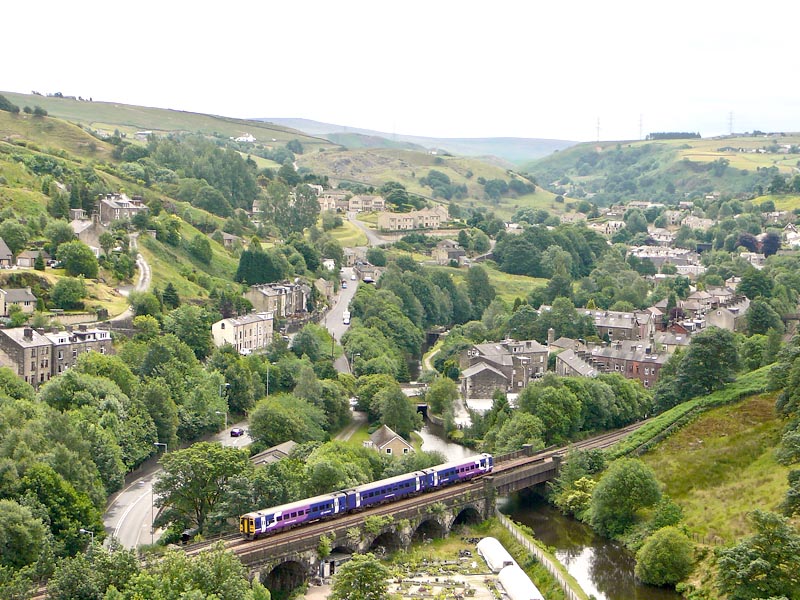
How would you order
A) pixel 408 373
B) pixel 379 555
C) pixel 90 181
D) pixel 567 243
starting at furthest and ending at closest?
pixel 567 243, pixel 90 181, pixel 408 373, pixel 379 555

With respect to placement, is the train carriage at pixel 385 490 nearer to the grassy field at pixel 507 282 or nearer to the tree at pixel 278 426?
the tree at pixel 278 426

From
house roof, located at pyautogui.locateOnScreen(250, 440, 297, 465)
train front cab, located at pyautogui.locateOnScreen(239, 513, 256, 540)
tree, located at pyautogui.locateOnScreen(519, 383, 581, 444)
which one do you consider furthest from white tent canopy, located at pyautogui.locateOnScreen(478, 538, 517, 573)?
tree, located at pyautogui.locateOnScreen(519, 383, 581, 444)

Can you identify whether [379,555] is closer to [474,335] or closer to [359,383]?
[359,383]

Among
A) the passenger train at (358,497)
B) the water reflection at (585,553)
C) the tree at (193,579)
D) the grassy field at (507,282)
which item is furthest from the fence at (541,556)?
the grassy field at (507,282)

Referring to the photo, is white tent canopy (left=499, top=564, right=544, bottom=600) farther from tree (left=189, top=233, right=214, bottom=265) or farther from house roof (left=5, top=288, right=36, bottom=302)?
tree (left=189, top=233, right=214, bottom=265)

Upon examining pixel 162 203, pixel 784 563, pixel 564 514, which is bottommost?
pixel 564 514

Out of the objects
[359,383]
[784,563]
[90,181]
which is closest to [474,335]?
[359,383]
